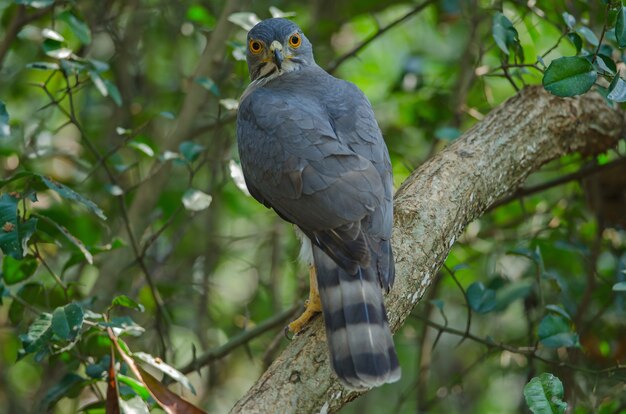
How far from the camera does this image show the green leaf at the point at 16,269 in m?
3.45

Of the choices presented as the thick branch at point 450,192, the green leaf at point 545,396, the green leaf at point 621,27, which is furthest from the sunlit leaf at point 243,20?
the green leaf at point 545,396

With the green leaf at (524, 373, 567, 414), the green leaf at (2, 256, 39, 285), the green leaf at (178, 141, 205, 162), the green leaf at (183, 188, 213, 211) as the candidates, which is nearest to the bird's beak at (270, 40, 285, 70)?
the green leaf at (178, 141, 205, 162)

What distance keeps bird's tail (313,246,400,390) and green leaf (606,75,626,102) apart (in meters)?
1.06

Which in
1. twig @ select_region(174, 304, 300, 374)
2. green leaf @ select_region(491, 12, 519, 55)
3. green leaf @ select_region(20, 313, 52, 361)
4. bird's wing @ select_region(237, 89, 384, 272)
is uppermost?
green leaf @ select_region(491, 12, 519, 55)

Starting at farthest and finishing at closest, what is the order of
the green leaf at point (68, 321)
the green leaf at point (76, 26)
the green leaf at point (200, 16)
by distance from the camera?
the green leaf at point (200, 16), the green leaf at point (76, 26), the green leaf at point (68, 321)

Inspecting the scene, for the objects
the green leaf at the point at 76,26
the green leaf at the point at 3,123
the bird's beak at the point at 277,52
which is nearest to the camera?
the green leaf at the point at 3,123

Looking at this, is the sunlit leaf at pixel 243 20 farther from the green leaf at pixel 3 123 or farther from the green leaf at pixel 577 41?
the green leaf at pixel 577 41

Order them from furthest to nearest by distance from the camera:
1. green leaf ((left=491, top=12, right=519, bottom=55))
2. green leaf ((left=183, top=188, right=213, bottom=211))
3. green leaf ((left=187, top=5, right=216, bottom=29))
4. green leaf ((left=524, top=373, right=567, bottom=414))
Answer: green leaf ((left=187, top=5, right=216, bottom=29)) < green leaf ((left=183, top=188, right=213, bottom=211)) < green leaf ((left=491, top=12, right=519, bottom=55)) < green leaf ((left=524, top=373, right=567, bottom=414))

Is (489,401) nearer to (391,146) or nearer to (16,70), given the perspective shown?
(391,146)

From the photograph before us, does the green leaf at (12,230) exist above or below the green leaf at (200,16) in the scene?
above

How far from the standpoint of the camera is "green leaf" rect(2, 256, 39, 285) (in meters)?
3.45

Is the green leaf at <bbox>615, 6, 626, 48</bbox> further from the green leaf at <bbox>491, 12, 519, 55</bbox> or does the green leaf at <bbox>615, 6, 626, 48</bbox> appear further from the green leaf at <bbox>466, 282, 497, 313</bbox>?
the green leaf at <bbox>466, 282, 497, 313</bbox>

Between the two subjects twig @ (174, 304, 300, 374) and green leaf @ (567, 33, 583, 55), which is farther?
twig @ (174, 304, 300, 374)

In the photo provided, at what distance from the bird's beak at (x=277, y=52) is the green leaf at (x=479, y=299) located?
5.00ft
